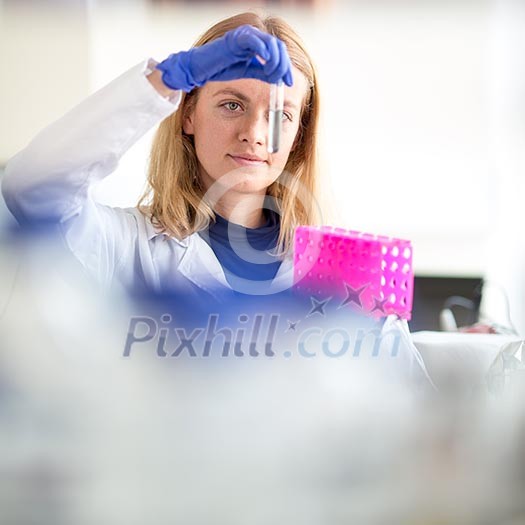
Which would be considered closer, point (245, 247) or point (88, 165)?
point (88, 165)

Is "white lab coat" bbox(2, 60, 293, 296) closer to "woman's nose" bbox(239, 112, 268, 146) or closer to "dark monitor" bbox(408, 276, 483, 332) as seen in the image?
"woman's nose" bbox(239, 112, 268, 146)

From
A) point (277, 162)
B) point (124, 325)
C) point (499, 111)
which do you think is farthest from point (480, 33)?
point (124, 325)

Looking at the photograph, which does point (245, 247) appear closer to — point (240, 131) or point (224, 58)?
point (240, 131)

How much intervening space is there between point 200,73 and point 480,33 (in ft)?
1.51

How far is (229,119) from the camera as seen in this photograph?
2.92 ft

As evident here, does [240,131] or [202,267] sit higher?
Answer: [240,131]

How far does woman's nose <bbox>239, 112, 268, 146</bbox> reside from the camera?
2.86ft

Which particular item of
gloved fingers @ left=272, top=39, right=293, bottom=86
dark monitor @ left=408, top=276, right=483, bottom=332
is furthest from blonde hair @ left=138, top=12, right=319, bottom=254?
dark monitor @ left=408, top=276, right=483, bottom=332

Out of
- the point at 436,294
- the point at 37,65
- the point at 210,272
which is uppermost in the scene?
the point at 37,65

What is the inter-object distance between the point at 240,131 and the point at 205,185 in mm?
93

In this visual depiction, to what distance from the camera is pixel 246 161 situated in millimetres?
897

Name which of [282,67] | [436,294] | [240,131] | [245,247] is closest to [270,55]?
[282,67]

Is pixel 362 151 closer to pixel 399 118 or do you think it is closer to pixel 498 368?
pixel 399 118

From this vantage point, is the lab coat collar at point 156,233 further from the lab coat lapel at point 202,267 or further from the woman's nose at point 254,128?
the woman's nose at point 254,128
